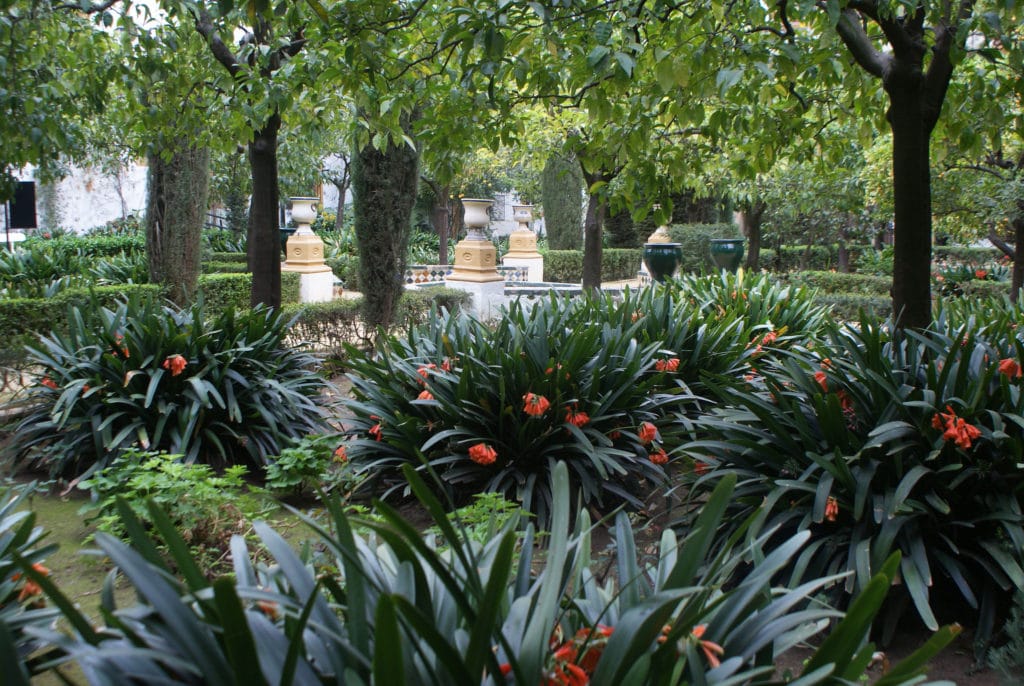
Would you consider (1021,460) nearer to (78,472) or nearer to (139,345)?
(139,345)

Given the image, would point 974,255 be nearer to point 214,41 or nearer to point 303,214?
point 303,214

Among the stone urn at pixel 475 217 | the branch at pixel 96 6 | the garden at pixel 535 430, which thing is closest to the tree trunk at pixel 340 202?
the stone urn at pixel 475 217

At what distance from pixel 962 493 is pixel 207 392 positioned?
4489 mm

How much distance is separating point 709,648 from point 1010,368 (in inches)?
113

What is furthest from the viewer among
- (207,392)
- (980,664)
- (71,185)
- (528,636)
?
(71,185)

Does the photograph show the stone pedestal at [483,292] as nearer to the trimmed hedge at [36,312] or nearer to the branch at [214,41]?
the trimmed hedge at [36,312]

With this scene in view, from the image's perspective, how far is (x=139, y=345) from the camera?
5543mm

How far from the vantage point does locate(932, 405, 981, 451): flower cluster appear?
345 cm

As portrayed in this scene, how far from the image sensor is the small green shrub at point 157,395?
5.30 m

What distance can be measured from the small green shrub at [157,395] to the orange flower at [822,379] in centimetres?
327

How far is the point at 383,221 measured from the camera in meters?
10.7

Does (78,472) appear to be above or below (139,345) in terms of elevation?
below

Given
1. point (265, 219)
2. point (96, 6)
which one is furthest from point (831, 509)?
point (96, 6)

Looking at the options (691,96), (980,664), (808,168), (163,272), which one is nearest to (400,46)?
(691,96)
